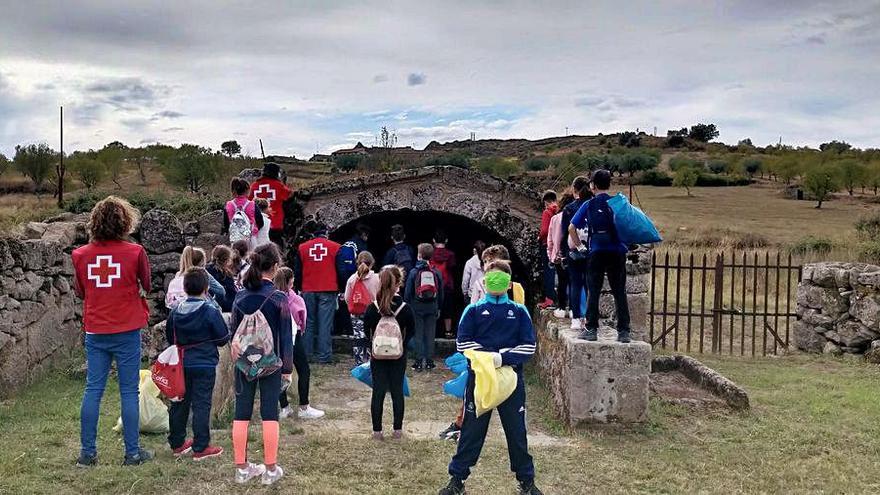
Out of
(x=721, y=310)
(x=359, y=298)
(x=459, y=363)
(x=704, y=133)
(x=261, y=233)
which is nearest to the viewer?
(x=459, y=363)

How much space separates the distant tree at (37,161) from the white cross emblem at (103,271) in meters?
36.2

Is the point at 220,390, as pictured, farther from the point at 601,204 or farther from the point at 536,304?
the point at 536,304

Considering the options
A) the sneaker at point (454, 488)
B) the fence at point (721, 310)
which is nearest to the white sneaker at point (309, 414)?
the sneaker at point (454, 488)

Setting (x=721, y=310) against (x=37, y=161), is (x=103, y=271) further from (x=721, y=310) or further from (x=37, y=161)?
(x=37, y=161)

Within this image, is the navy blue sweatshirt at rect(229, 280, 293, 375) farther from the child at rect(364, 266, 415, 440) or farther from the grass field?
the child at rect(364, 266, 415, 440)

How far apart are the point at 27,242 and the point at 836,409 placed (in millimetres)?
7888

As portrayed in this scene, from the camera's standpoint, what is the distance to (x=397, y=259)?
9.28m

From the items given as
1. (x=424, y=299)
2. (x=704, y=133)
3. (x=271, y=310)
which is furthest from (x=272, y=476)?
(x=704, y=133)

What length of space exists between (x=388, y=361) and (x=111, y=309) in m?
2.01

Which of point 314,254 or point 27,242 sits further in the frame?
point 314,254

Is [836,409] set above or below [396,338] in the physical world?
below

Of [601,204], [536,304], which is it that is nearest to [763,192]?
[536,304]

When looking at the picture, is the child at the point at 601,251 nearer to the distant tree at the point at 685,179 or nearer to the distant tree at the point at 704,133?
the distant tree at the point at 685,179

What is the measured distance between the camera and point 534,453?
18.1ft
